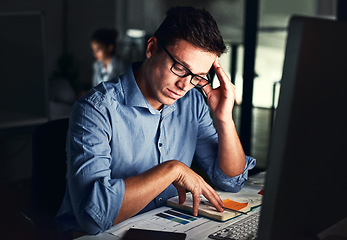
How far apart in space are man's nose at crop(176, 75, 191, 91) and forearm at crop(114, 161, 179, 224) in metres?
0.26

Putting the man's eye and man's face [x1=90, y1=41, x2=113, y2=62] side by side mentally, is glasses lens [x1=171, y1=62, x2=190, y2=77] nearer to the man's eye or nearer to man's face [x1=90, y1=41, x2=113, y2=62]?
the man's eye

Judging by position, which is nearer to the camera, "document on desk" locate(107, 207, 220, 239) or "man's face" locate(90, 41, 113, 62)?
"document on desk" locate(107, 207, 220, 239)

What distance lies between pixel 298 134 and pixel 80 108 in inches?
29.5

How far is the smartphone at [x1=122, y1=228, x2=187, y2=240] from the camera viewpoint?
3.05 ft

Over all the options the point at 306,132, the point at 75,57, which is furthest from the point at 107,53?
the point at 306,132

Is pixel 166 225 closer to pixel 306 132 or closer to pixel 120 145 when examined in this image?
pixel 120 145

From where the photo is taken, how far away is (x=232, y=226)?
1.03 m

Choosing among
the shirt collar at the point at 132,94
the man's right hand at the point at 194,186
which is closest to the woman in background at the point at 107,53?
the shirt collar at the point at 132,94

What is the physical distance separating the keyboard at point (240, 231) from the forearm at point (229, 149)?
0.29 m

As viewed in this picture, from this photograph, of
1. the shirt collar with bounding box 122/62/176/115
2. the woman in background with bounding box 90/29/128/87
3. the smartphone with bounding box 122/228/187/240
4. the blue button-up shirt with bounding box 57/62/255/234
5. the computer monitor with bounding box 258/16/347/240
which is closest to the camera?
the computer monitor with bounding box 258/16/347/240

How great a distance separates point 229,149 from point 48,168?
59cm

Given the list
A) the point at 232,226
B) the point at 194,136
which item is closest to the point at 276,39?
the point at 194,136

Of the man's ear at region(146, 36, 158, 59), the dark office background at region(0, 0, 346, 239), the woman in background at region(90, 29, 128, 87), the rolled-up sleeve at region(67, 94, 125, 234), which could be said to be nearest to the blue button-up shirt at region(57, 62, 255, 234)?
the rolled-up sleeve at region(67, 94, 125, 234)

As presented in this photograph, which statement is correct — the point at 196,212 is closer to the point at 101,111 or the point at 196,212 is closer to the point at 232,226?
the point at 232,226
